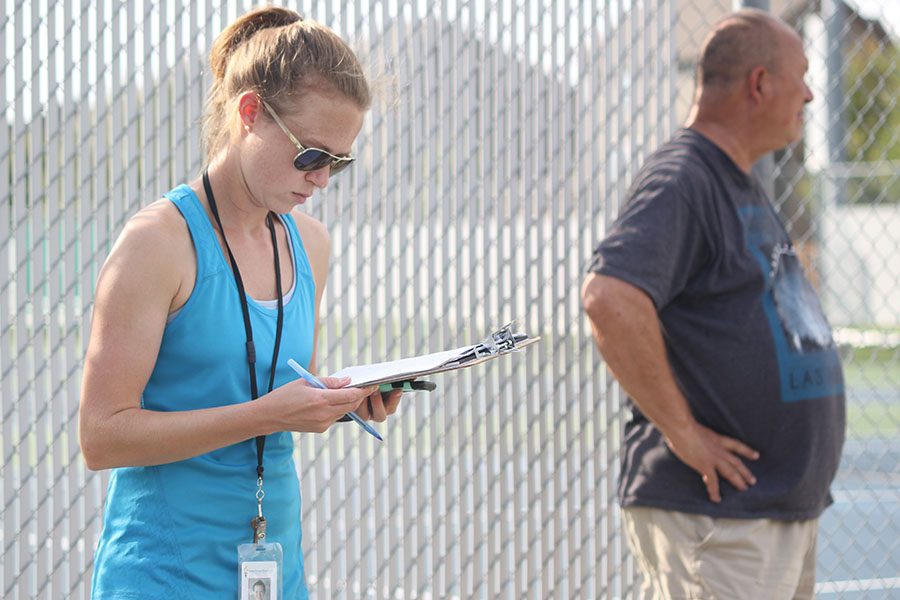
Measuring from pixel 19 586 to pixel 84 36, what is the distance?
5.25ft

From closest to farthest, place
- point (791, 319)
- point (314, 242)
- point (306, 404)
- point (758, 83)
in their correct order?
point (306, 404) → point (314, 242) → point (791, 319) → point (758, 83)

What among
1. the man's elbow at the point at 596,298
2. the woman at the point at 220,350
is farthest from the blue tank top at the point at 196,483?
the man's elbow at the point at 596,298

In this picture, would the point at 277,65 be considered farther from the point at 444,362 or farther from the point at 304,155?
the point at 444,362

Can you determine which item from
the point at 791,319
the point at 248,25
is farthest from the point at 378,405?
the point at 791,319

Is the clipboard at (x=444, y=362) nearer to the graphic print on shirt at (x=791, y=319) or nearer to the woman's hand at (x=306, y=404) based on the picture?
the woman's hand at (x=306, y=404)

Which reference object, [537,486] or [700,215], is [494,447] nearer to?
[537,486]

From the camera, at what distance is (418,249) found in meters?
3.50

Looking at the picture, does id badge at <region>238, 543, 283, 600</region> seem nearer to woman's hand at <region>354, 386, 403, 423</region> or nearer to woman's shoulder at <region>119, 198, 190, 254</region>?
woman's hand at <region>354, 386, 403, 423</region>

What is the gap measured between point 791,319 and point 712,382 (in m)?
Result: 0.29

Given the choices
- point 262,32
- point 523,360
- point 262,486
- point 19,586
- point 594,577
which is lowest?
point 594,577

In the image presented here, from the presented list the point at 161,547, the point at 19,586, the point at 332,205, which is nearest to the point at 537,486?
the point at 332,205

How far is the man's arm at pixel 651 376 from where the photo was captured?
109 inches

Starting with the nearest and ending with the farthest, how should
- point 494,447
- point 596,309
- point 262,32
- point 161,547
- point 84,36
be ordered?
1. point 161,547
2. point 262,32
3. point 596,309
4. point 84,36
5. point 494,447

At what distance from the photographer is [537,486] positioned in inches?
142
